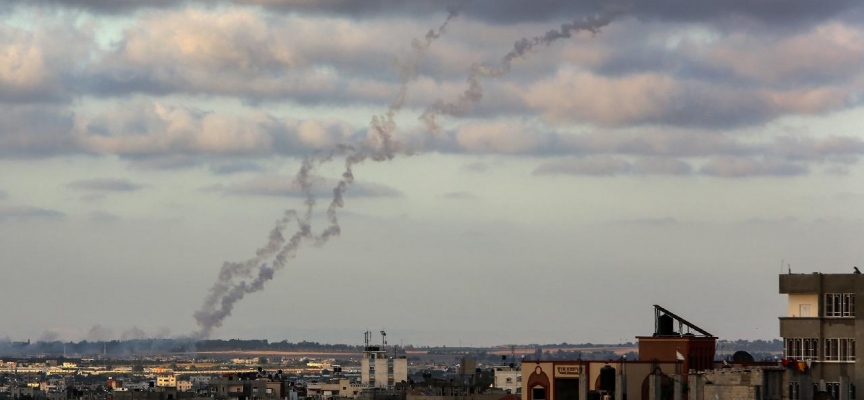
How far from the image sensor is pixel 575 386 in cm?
13500

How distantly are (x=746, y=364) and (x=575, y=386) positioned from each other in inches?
494

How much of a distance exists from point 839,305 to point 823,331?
214cm

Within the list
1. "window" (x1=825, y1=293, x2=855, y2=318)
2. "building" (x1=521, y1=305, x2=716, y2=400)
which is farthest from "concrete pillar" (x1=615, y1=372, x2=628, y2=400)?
"window" (x1=825, y1=293, x2=855, y2=318)

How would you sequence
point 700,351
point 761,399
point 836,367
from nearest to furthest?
point 761,399, point 836,367, point 700,351

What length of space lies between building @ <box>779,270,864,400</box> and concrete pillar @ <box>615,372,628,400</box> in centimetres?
1118

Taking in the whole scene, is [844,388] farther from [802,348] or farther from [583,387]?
[583,387]

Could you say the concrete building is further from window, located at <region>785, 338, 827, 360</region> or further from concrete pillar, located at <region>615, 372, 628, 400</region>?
concrete pillar, located at <region>615, 372, 628, 400</region>

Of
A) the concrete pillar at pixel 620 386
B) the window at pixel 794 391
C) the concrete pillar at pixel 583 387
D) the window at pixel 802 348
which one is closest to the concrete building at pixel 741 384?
the window at pixel 794 391

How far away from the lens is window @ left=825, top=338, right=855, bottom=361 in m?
124

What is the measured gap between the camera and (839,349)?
125 meters

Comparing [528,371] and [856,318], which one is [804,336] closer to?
[856,318]

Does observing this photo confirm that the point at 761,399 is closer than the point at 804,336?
Yes

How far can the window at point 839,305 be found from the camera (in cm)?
12444

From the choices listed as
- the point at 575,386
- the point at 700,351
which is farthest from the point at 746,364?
the point at 575,386
